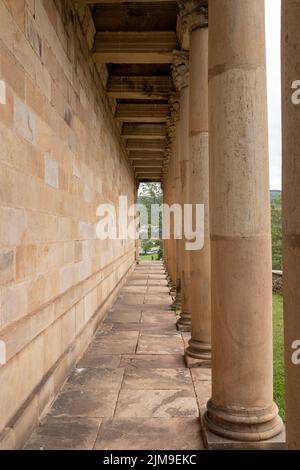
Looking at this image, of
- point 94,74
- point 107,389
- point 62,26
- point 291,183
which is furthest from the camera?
point 94,74

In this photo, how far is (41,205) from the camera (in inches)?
243

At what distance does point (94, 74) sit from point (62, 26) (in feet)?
13.9

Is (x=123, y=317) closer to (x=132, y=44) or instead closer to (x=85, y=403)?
(x=85, y=403)

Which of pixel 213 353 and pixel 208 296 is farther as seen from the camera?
pixel 208 296

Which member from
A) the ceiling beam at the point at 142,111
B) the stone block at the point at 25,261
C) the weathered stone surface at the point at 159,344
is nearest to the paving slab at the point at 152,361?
the weathered stone surface at the point at 159,344

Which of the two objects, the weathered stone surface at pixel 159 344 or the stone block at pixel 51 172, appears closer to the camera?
the stone block at pixel 51 172

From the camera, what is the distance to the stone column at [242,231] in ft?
16.0

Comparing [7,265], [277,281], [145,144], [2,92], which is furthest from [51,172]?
[277,281]

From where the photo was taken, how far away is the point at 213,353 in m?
5.27

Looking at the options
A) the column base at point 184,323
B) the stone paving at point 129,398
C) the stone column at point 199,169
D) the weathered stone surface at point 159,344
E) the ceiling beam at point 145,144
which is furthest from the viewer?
the ceiling beam at point 145,144

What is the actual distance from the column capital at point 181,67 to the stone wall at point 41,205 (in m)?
2.55

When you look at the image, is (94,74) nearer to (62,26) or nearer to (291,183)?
(62,26)

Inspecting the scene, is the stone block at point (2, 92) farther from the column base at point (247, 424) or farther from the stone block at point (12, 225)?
the column base at point (247, 424)
